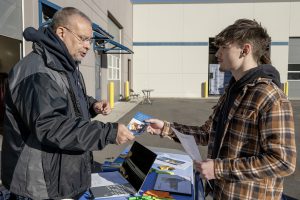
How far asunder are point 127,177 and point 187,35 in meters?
22.0

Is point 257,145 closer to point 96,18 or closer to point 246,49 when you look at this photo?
point 246,49

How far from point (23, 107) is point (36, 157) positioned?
0.32 m

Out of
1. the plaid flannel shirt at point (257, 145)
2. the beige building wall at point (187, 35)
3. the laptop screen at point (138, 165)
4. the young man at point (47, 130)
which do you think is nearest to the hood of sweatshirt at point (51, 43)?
the young man at point (47, 130)

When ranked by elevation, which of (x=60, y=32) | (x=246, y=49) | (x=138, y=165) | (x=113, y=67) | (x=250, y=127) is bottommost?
(x=138, y=165)

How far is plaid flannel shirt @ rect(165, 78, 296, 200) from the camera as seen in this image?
1.65 metres

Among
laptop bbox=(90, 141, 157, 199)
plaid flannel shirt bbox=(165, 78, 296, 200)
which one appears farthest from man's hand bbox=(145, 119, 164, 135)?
plaid flannel shirt bbox=(165, 78, 296, 200)

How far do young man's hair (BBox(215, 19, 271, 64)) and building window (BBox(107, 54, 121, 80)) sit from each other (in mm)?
14786

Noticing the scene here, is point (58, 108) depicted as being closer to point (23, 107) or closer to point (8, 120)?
point (23, 107)

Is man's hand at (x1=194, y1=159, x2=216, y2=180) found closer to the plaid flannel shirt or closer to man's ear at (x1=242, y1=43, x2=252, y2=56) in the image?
the plaid flannel shirt

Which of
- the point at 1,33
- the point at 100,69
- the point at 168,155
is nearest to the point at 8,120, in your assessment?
the point at 168,155

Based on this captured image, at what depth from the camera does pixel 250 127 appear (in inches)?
68.5

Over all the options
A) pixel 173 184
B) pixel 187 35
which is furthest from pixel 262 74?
pixel 187 35

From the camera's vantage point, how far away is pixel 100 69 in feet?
45.9

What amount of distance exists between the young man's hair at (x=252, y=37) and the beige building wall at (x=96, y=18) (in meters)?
5.42
